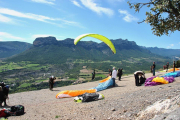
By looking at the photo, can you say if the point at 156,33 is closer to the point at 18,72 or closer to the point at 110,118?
the point at 110,118

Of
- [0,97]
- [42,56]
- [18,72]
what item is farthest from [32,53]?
[0,97]

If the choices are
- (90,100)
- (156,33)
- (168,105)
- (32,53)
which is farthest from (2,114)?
(32,53)

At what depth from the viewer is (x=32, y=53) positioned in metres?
200

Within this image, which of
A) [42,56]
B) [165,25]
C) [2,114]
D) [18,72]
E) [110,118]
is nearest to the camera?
[110,118]

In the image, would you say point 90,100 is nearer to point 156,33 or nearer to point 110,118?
point 110,118

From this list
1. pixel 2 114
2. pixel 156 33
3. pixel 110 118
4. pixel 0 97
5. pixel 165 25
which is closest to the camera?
pixel 110 118

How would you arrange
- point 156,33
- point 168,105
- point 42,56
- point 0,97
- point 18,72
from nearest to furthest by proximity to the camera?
point 168,105, point 156,33, point 0,97, point 18,72, point 42,56

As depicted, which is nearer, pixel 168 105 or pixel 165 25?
pixel 168 105

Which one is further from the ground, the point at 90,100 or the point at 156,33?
the point at 156,33

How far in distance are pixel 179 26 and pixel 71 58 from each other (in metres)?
188

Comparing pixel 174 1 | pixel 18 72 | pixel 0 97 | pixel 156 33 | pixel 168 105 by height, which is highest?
pixel 174 1

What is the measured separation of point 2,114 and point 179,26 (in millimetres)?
11975

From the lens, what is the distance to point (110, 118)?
576 cm

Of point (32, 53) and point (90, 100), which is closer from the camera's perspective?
point (90, 100)
